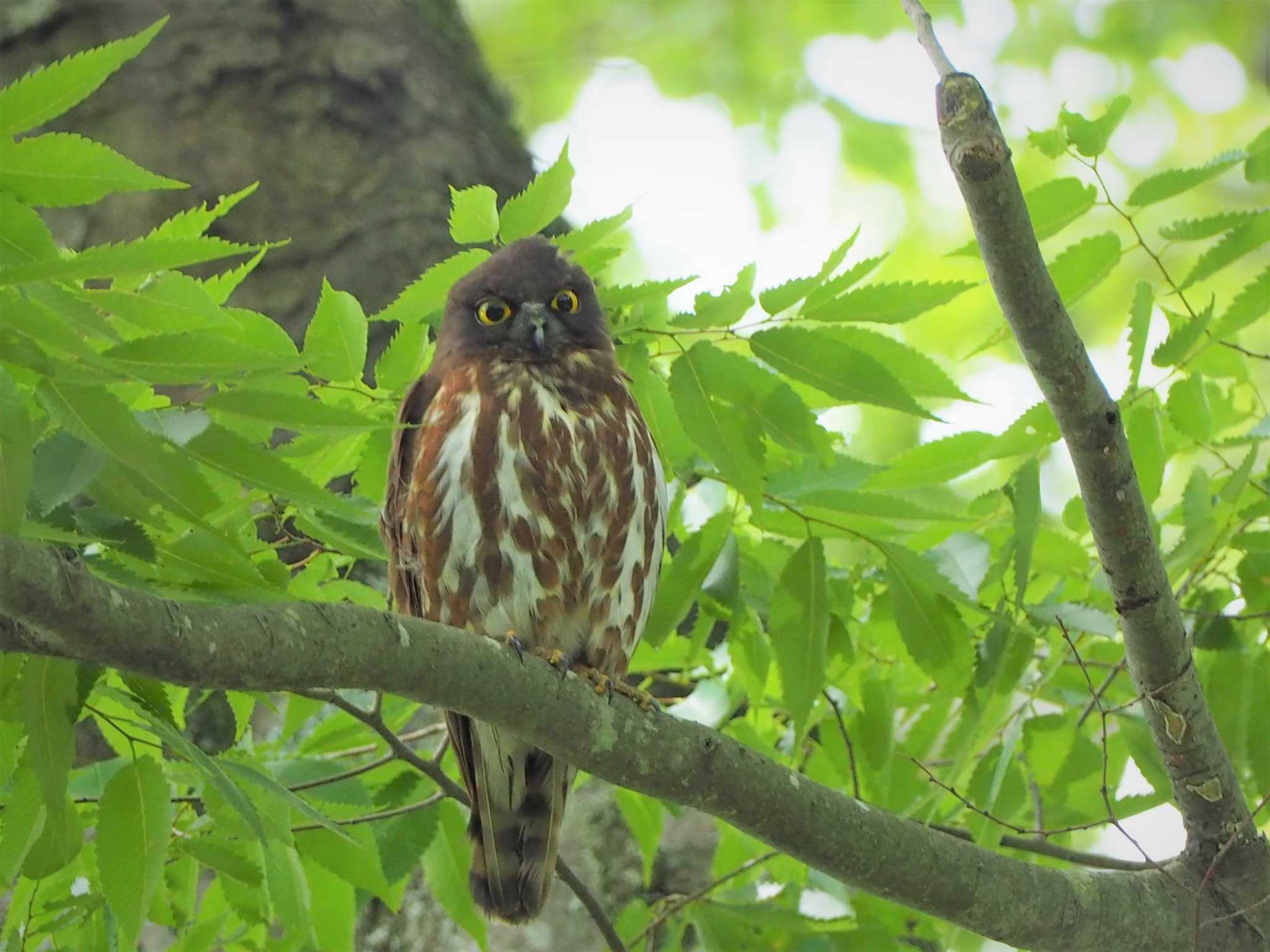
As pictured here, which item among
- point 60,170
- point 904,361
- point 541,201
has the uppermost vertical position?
point 541,201

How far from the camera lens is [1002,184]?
2109mm

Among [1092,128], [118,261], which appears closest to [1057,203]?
[1092,128]

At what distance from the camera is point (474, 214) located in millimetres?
2859

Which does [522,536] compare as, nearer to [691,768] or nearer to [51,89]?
[691,768]

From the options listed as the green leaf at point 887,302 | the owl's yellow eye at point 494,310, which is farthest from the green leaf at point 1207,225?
the owl's yellow eye at point 494,310

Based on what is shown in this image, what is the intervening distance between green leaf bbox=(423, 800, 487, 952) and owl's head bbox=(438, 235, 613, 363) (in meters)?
1.33

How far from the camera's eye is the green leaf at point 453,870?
3.20 m

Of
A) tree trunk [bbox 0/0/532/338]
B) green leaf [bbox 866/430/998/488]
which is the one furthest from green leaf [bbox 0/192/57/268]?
tree trunk [bbox 0/0/532/338]

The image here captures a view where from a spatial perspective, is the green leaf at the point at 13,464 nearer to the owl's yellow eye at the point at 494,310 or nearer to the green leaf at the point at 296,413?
the green leaf at the point at 296,413

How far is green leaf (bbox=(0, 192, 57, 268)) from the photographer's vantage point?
188cm

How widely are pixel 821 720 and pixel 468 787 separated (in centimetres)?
94

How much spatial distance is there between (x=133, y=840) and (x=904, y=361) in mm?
1800

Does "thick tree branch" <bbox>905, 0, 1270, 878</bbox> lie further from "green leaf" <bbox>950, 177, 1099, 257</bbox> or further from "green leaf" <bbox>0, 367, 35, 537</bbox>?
"green leaf" <bbox>0, 367, 35, 537</bbox>

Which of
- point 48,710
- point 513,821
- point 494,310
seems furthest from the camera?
point 494,310
